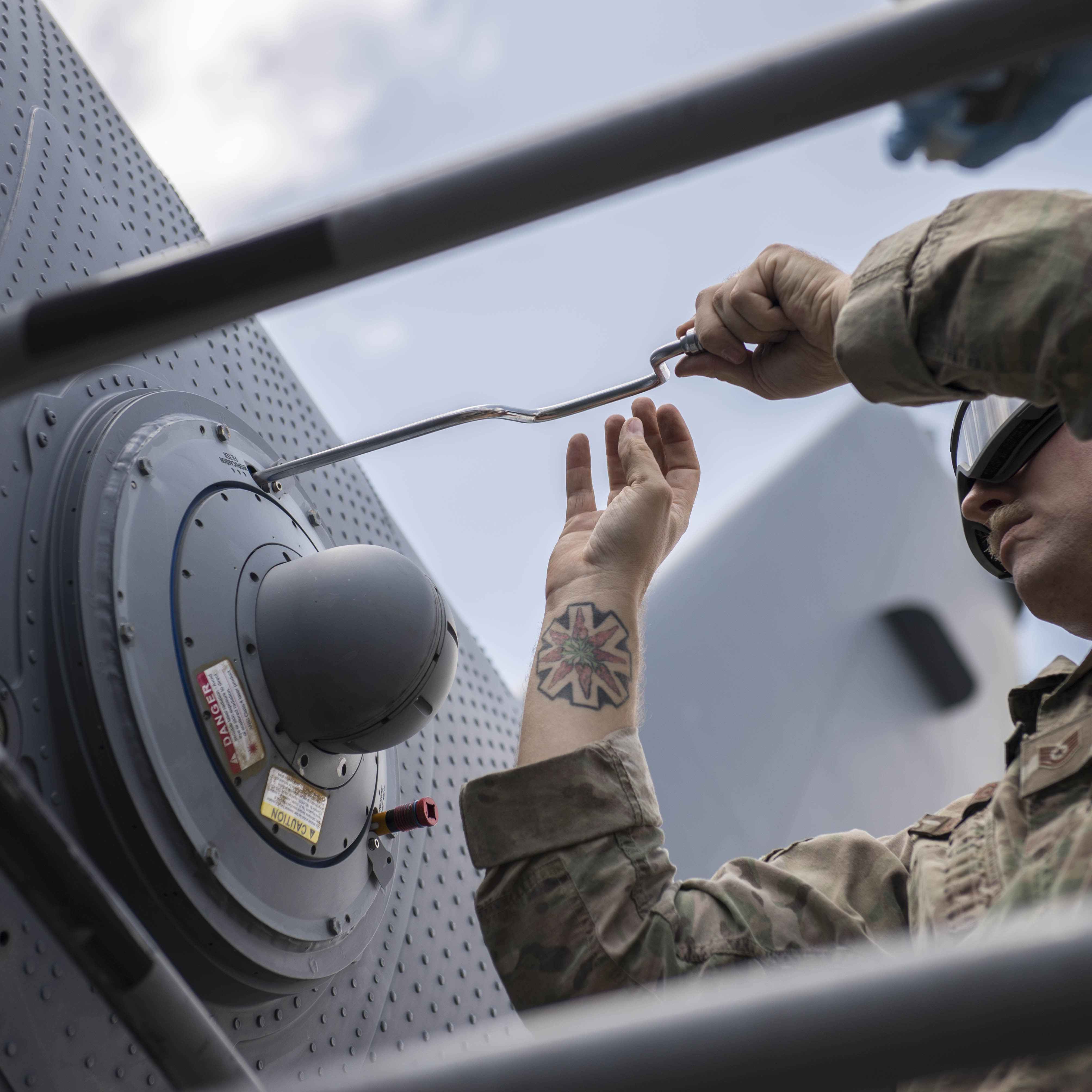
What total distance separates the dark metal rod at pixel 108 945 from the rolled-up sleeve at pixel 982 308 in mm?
876

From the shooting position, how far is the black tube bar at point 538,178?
729mm

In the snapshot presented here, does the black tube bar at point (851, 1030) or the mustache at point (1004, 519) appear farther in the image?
the mustache at point (1004, 519)

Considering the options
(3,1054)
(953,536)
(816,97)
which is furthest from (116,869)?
(953,536)

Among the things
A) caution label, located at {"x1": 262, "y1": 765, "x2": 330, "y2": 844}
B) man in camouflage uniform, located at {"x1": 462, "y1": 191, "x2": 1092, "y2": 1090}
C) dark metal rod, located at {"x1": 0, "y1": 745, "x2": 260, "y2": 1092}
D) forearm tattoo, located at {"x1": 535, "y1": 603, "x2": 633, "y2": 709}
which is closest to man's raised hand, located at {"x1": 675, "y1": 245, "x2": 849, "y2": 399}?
man in camouflage uniform, located at {"x1": 462, "y1": 191, "x2": 1092, "y2": 1090}

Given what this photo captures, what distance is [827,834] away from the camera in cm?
179

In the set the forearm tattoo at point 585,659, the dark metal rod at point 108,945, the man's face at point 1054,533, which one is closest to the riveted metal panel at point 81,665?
the dark metal rod at point 108,945

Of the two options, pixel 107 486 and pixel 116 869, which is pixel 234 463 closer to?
pixel 107 486

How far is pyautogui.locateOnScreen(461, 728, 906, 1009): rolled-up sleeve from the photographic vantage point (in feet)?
4.89

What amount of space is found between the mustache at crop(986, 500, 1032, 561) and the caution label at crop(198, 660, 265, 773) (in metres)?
1.30

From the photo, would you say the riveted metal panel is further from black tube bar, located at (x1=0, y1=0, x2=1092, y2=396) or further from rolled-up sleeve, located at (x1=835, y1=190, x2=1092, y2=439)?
rolled-up sleeve, located at (x1=835, y1=190, x2=1092, y2=439)

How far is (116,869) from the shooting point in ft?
4.45

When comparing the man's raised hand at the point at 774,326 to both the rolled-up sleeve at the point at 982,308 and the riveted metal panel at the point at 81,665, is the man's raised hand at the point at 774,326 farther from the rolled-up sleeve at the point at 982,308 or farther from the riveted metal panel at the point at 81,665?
the riveted metal panel at the point at 81,665

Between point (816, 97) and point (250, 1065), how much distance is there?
1.45 metres

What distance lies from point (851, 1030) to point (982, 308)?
2.30ft
